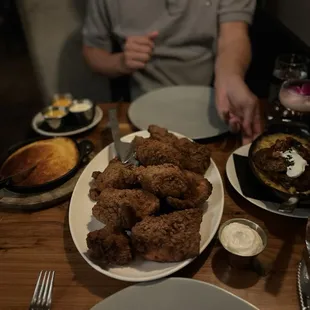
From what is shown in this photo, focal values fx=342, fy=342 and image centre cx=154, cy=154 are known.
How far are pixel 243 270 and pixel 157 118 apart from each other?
2.75 feet

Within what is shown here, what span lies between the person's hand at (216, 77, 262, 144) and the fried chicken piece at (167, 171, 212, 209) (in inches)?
15.1

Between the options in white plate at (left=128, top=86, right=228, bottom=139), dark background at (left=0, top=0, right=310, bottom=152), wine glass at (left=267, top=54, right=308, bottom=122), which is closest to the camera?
white plate at (left=128, top=86, right=228, bottom=139)

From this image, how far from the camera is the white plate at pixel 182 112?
1.45 m

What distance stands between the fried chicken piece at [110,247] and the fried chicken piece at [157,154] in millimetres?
283

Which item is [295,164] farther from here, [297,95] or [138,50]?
[138,50]

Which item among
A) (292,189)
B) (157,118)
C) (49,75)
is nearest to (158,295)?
(292,189)

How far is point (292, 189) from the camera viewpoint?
99cm

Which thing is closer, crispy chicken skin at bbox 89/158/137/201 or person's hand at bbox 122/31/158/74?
crispy chicken skin at bbox 89/158/137/201

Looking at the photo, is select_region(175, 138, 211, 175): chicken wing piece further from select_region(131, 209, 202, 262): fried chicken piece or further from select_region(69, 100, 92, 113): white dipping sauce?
select_region(69, 100, 92, 113): white dipping sauce

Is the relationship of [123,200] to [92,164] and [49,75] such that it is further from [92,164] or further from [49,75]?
[49,75]

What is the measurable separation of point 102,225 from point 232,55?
1.12m

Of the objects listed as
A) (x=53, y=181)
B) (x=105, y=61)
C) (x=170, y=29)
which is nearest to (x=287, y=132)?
(x=53, y=181)

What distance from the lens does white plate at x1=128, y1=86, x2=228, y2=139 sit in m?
1.45

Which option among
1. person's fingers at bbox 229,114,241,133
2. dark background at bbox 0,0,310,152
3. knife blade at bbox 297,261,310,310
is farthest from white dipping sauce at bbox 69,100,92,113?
knife blade at bbox 297,261,310,310
